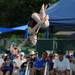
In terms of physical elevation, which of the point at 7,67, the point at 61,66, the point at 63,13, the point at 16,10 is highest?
the point at 16,10

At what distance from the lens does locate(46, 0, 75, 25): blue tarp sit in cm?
912

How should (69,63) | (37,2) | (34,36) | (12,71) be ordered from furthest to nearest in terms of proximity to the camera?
(37,2), (12,71), (69,63), (34,36)

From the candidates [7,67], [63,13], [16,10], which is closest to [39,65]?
[7,67]

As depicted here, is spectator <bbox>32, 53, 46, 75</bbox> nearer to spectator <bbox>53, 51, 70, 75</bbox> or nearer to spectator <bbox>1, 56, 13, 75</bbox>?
spectator <bbox>53, 51, 70, 75</bbox>

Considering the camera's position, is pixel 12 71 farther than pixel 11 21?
No

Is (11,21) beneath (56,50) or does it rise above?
above

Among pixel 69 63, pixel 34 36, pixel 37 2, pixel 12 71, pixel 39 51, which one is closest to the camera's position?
pixel 34 36

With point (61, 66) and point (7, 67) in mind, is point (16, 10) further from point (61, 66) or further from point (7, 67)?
point (61, 66)

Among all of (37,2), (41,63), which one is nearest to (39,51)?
(41,63)

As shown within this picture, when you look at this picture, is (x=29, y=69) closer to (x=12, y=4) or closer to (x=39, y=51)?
(x=39, y=51)

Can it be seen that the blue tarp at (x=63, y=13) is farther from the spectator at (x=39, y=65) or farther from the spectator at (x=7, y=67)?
the spectator at (x=7, y=67)

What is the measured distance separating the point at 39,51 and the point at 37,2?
848 inches

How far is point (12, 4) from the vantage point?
3697cm

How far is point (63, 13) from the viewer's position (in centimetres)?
929
